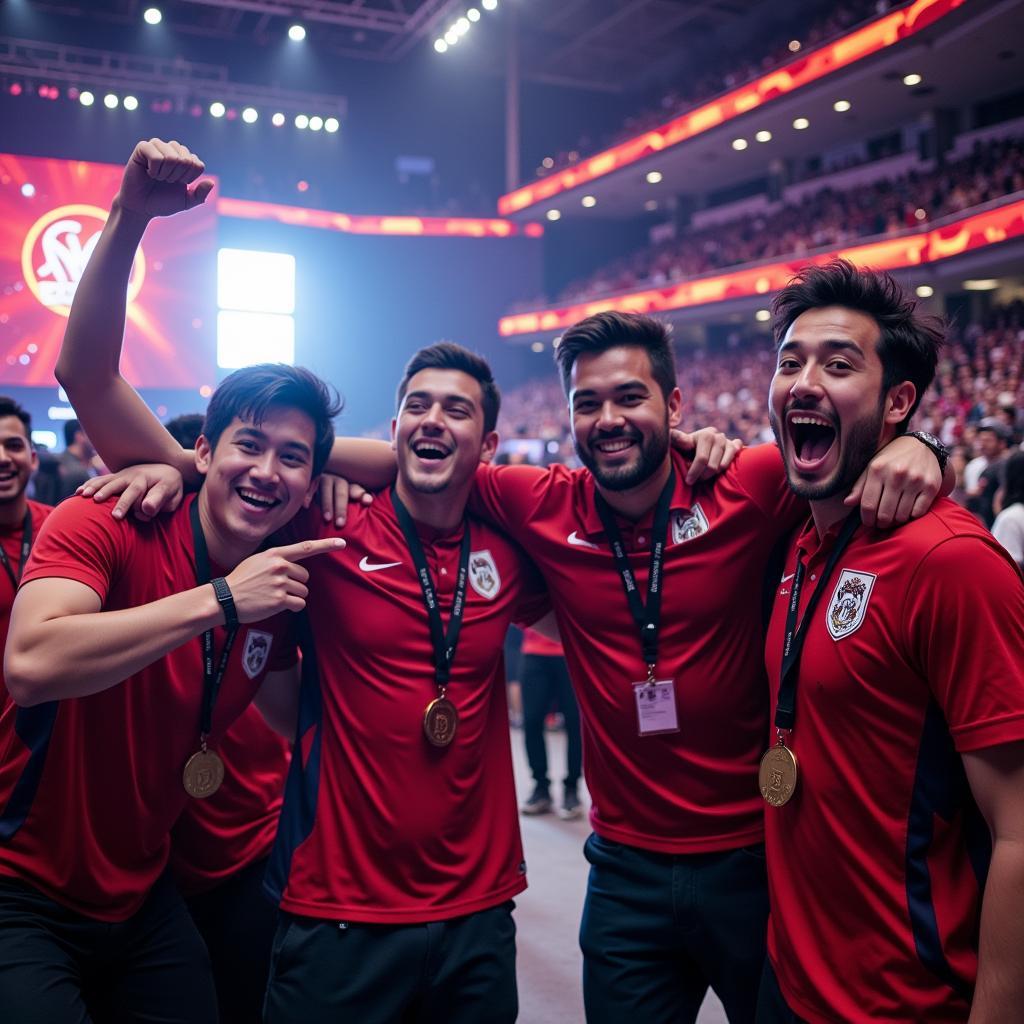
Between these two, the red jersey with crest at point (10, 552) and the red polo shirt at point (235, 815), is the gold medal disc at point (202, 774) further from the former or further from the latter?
the red jersey with crest at point (10, 552)

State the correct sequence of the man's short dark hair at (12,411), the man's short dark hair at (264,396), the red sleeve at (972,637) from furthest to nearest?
the man's short dark hair at (12,411), the man's short dark hair at (264,396), the red sleeve at (972,637)

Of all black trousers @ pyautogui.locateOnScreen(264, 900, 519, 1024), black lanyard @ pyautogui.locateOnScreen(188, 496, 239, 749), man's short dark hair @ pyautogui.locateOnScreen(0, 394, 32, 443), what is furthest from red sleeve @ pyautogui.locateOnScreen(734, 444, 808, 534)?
man's short dark hair @ pyautogui.locateOnScreen(0, 394, 32, 443)

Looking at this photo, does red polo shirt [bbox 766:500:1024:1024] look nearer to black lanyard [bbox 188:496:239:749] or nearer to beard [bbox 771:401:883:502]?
beard [bbox 771:401:883:502]

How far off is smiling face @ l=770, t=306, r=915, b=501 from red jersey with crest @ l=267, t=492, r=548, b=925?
853mm

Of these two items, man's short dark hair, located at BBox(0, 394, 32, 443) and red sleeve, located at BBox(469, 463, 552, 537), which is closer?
red sleeve, located at BBox(469, 463, 552, 537)

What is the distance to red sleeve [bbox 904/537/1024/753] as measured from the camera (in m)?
1.50

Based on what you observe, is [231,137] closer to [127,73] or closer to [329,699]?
[127,73]

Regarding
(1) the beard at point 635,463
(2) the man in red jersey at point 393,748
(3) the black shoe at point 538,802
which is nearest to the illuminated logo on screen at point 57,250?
(3) the black shoe at point 538,802

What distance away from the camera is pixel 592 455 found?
241 cm

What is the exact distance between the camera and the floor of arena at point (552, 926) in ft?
11.8

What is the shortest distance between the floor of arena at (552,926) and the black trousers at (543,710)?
11.5 inches

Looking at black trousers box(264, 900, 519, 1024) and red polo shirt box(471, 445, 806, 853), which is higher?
red polo shirt box(471, 445, 806, 853)

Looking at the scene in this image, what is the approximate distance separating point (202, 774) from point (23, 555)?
1.24 meters

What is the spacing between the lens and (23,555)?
2.96 m
